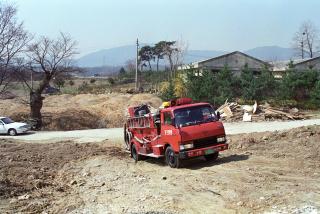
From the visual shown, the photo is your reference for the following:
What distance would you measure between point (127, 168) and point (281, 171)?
582 centimetres

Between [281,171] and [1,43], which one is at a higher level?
[1,43]

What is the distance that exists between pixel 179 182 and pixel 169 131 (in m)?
3.23

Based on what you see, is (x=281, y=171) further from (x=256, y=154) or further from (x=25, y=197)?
(x=25, y=197)

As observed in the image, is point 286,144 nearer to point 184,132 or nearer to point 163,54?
point 184,132

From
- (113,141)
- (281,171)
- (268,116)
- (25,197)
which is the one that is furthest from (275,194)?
(268,116)

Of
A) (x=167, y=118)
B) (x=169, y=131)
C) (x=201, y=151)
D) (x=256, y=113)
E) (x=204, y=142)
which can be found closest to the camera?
(x=201, y=151)

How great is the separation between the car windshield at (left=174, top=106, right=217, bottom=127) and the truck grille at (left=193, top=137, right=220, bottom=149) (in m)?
0.63

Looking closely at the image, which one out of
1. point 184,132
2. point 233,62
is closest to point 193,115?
point 184,132

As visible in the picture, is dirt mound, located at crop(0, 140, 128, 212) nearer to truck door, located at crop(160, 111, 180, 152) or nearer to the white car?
truck door, located at crop(160, 111, 180, 152)

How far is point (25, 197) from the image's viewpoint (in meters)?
13.3

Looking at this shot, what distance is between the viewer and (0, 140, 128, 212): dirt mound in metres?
13.8

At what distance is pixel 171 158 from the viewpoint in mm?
17469

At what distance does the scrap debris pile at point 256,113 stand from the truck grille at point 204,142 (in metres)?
18.5

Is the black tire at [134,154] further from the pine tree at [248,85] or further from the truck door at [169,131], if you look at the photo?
the pine tree at [248,85]
